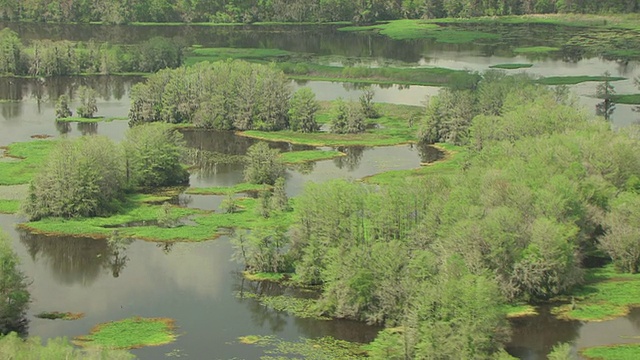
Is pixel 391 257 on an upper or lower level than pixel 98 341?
upper

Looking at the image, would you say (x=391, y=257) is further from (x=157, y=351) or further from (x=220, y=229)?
(x=220, y=229)

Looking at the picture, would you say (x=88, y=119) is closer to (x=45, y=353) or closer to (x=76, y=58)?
(x=76, y=58)

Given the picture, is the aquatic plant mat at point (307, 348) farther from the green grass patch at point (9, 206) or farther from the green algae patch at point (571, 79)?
the green algae patch at point (571, 79)

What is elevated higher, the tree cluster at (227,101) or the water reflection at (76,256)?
the tree cluster at (227,101)

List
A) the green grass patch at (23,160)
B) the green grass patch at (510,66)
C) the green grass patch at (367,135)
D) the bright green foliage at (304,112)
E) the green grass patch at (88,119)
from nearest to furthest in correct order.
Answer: the green grass patch at (23,160) → the green grass patch at (367,135) → the bright green foliage at (304,112) → the green grass patch at (88,119) → the green grass patch at (510,66)

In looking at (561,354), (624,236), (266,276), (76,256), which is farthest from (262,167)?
(561,354)

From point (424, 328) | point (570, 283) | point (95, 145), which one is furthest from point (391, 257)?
point (95, 145)

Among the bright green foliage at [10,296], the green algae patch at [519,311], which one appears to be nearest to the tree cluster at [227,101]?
the green algae patch at [519,311]
